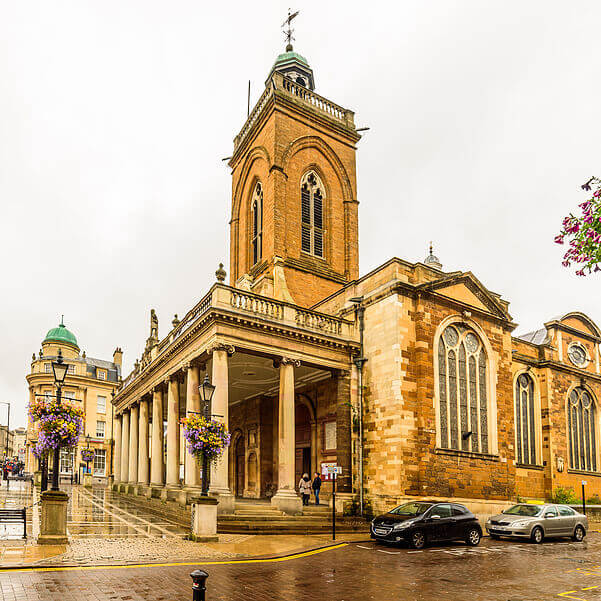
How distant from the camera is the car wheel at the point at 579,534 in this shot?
20.4 meters

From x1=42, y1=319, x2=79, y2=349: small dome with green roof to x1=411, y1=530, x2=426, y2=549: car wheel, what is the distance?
2353 inches

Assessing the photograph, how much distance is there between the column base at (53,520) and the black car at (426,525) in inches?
343

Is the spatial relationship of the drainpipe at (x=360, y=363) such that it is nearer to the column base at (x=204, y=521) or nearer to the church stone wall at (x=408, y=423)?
the church stone wall at (x=408, y=423)

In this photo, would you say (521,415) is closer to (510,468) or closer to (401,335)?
(510,468)

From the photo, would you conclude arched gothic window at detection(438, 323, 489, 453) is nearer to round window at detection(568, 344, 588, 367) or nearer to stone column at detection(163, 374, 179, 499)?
round window at detection(568, 344, 588, 367)

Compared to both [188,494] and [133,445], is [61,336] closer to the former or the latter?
[133,445]

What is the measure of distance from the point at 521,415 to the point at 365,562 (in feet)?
64.5

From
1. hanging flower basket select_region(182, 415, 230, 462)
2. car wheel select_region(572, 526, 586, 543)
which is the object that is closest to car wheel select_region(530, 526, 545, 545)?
car wheel select_region(572, 526, 586, 543)

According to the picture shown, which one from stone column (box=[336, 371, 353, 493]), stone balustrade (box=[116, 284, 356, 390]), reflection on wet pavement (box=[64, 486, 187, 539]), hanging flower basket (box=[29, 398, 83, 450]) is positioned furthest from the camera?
stone column (box=[336, 371, 353, 493])

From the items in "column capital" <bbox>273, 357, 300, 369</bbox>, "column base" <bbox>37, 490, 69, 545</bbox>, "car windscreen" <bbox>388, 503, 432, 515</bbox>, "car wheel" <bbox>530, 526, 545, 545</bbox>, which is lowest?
"car wheel" <bbox>530, 526, 545, 545</bbox>

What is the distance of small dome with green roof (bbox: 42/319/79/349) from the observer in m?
67.7

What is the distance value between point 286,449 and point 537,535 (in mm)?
8875

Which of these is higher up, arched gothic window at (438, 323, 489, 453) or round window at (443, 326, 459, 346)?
round window at (443, 326, 459, 346)

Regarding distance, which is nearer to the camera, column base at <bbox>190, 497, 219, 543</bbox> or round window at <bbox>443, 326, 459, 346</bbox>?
column base at <bbox>190, 497, 219, 543</bbox>
